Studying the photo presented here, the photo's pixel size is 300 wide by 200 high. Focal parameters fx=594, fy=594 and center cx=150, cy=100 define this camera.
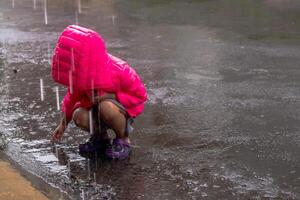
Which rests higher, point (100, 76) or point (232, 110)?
point (100, 76)

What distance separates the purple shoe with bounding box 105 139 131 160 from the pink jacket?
305 millimetres

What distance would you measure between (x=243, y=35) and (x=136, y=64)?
254cm

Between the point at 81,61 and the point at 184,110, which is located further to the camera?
the point at 184,110

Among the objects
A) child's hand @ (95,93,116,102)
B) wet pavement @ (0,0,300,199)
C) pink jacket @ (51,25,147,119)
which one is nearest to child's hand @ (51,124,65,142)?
wet pavement @ (0,0,300,199)

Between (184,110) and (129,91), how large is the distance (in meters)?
1.46

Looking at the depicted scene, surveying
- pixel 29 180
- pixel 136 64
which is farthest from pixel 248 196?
pixel 136 64

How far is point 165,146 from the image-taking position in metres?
4.80

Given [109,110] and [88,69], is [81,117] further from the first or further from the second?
[88,69]

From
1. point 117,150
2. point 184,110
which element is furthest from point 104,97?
point 184,110

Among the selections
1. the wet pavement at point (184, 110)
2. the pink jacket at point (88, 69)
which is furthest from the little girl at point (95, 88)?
the wet pavement at point (184, 110)

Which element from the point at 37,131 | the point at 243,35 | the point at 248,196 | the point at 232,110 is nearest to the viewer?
the point at 248,196

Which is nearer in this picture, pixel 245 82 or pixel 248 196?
pixel 248 196

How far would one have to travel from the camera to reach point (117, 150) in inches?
177

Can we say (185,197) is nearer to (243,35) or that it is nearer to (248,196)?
(248,196)
